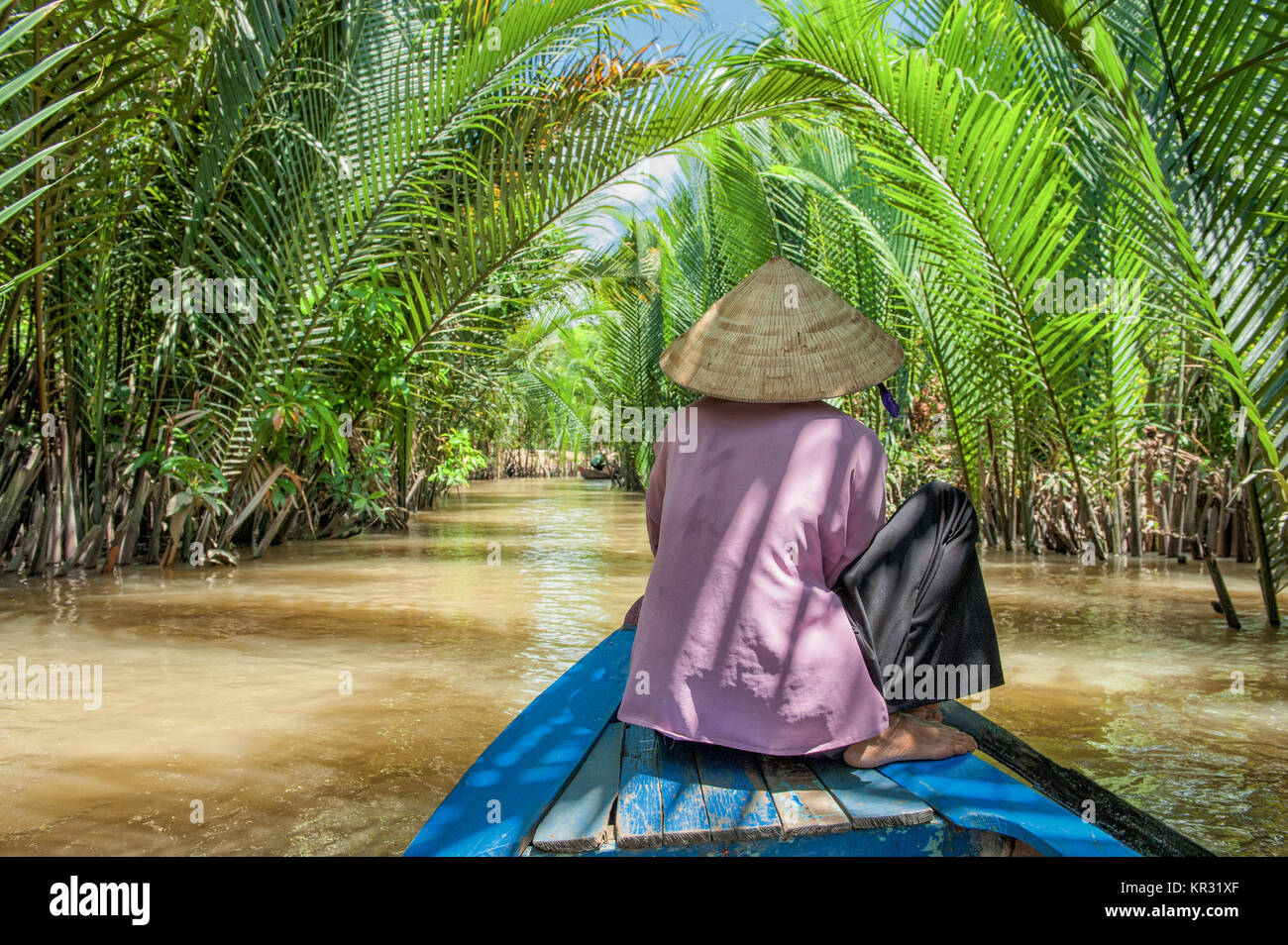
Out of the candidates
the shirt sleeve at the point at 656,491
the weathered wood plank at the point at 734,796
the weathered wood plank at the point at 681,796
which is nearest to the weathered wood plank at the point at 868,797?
the weathered wood plank at the point at 734,796

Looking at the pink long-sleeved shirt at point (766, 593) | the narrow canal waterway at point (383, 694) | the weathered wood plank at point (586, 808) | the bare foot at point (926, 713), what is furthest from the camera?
the narrow canal waterway at point (383, 694)

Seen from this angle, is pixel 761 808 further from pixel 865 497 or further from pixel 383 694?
pixel 383 694

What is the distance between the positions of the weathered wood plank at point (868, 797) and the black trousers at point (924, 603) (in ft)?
0.62

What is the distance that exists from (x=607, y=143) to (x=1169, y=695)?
15.9 ft

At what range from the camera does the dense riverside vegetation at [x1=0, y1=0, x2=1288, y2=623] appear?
5004 millimetres

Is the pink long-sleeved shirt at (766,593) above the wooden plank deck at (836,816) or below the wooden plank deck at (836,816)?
above

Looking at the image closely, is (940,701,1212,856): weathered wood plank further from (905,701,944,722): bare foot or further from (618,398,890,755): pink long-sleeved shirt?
(618,398,890,755): pink long-sleeved shirt

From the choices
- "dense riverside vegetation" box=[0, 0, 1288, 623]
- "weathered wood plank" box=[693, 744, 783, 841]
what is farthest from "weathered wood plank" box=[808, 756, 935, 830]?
"dense riverside vegetation" box=[0, 0, 1288, 623]

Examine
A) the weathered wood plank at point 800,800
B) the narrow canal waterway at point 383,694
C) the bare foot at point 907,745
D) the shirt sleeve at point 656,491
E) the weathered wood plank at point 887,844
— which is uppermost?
the shirt sleeve at point 656,491

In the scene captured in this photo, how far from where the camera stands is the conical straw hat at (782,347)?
2.15m

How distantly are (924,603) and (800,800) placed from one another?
56cm

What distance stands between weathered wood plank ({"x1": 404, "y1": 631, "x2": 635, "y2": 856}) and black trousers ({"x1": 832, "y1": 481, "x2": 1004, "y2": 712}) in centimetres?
62

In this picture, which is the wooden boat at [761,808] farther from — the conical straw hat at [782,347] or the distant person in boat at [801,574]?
the conical straw hat at [782,347]
